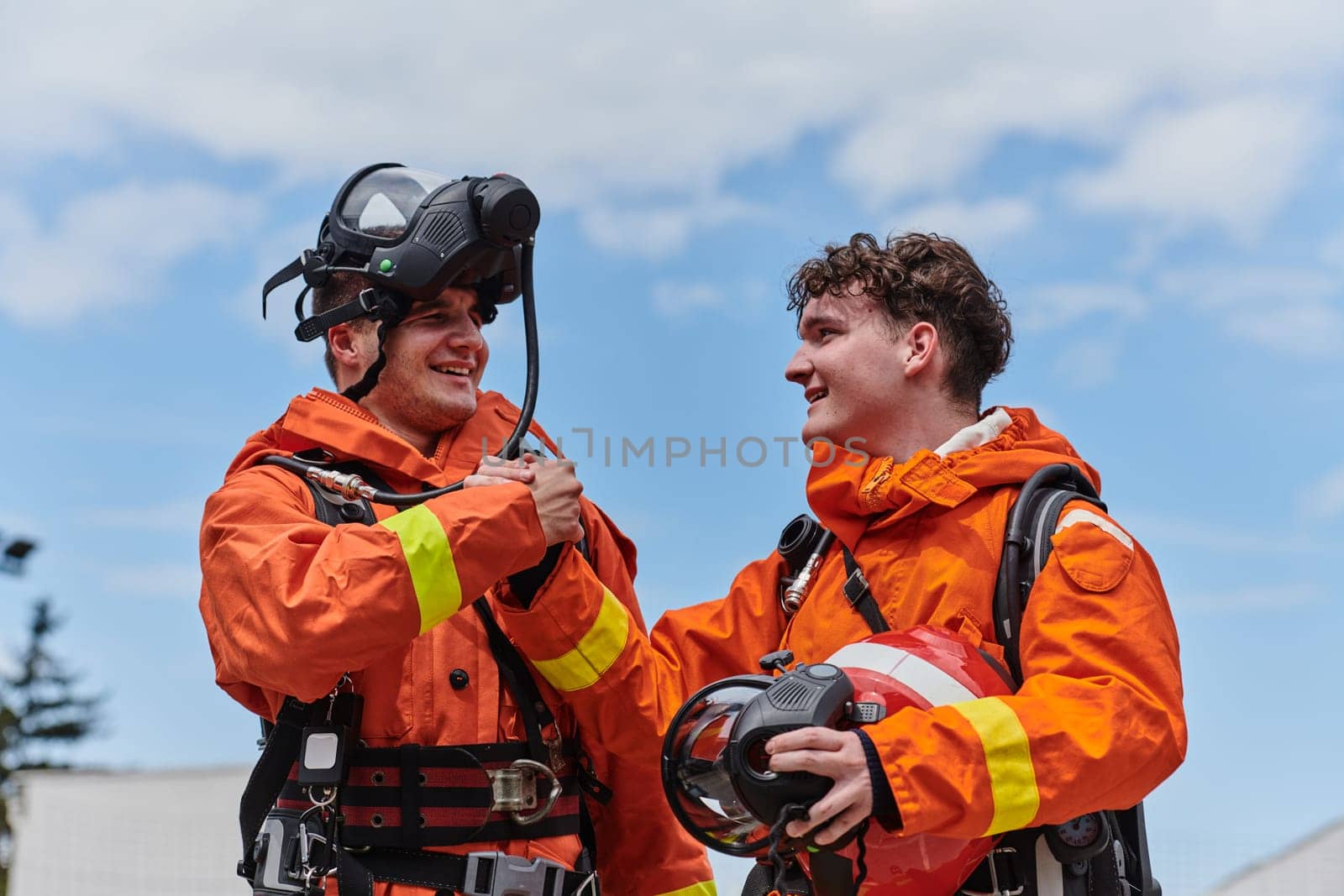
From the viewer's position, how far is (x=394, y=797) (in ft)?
11.6

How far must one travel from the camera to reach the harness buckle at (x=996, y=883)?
127 inches

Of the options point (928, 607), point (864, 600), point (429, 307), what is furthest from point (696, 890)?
point (429, 307)

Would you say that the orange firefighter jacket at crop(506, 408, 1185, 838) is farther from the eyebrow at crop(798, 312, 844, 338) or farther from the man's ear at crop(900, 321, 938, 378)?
the eyebrow at crop(798, 312, 844, 338)

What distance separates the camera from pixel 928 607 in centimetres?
347

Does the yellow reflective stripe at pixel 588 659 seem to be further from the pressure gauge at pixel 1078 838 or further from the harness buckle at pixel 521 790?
the pressure gauge at pixel 1078 838

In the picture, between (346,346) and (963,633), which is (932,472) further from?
(346,346)

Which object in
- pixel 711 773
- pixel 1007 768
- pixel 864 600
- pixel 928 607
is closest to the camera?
pixel 1007 768

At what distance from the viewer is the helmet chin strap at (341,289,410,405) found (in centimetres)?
389

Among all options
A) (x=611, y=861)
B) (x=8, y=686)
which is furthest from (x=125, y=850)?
(x=8, y=686)

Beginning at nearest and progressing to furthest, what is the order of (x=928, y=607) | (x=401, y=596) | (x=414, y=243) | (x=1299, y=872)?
1. (x=401, y=596)
2. (x=928, y=607)
3. (x=414, y=243)
4. (x=1299, y=872)

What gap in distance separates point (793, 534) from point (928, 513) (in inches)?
18.5

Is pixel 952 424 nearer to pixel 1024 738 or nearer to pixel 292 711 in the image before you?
pixel 1024 738

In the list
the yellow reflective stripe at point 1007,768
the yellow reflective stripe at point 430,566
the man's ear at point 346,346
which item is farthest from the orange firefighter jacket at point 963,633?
the man's ear at point 346,346

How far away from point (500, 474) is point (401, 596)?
44cm
